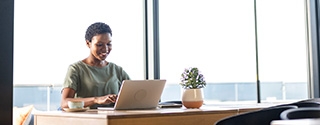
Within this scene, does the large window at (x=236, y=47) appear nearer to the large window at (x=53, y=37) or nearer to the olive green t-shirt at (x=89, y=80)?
the large window at (x=53, y=37)

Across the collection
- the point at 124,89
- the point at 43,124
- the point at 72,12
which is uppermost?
the point at 72,12

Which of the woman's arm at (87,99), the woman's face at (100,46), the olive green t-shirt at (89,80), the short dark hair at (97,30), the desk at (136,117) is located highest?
the short dark hair at (97,30)

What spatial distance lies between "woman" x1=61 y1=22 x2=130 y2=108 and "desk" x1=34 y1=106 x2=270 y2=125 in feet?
1.47

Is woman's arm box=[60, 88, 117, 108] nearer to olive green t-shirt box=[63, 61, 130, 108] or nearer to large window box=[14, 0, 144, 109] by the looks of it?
olive green t-shirt box=[63, 61, 130, 108]

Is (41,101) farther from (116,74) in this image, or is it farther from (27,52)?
(116,74)

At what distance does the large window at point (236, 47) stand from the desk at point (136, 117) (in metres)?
2.05

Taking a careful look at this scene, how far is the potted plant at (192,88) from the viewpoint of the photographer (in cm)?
321

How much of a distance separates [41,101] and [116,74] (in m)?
1.11

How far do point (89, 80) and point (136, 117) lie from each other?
1.05 meters

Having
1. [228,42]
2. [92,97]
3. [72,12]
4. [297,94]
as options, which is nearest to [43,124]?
[92,97]

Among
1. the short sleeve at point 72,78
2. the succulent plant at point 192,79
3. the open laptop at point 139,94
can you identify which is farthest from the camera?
the short sleeve at point 72,78

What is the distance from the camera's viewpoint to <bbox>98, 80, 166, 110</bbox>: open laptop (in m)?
2.97

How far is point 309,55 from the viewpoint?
5648mm

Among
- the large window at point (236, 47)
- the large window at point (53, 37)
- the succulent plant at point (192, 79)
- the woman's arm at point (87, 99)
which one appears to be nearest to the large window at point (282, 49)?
the large window at point (236, 47)
